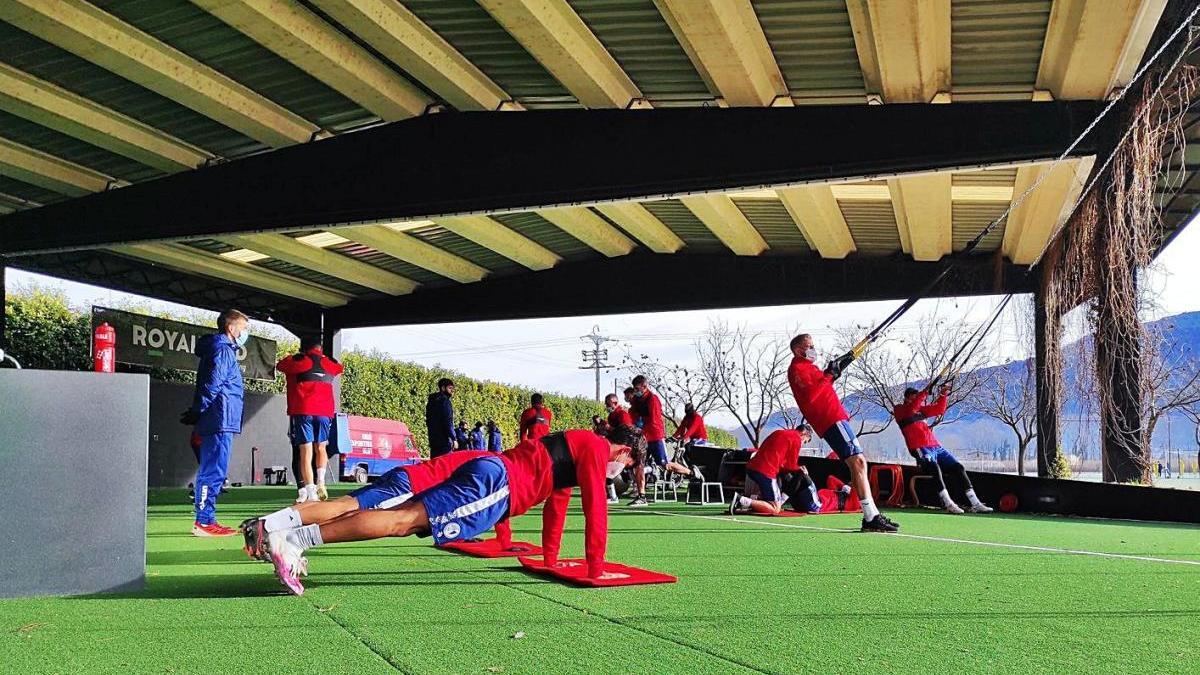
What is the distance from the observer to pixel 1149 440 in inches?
315

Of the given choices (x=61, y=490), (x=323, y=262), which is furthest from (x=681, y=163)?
(x=323, y=262)

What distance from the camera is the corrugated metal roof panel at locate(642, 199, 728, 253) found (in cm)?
1458

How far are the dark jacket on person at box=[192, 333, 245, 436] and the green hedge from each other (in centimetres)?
1116

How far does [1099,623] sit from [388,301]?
17.7m

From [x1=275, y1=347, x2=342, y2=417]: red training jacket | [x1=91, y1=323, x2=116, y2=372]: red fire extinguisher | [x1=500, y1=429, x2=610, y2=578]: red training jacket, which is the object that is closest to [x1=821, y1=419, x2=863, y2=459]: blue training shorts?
[x1=500, y1=429, x2=610, y2=578]: red training jacket

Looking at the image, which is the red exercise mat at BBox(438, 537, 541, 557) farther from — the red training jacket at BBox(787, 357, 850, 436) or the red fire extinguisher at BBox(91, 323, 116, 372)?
the red training jacket at BBox(787, 357, 850, 436)

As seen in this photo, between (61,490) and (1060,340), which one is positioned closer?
(61,490)

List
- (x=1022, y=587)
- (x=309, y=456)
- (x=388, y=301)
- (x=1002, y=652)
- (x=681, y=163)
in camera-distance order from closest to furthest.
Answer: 1. (x=1002, y=652)
2. (x=1022, y=587)
3. (x=681, y=163)
4. (x=309, y=456)
5. (x=388, y=301)

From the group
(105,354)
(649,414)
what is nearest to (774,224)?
(649,414)

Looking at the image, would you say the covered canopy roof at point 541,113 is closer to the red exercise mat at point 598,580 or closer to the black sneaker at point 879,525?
the black sneaker at point 879,525

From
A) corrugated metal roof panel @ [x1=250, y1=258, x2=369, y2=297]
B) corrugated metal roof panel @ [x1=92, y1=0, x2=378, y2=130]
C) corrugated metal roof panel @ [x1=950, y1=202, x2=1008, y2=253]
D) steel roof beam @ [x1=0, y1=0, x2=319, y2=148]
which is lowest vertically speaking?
corrugated metal roof panel @ [x1=250, y1=258, x2=369, y2=297]

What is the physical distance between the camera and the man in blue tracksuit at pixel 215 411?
8.01 meters

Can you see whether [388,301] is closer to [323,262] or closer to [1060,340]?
[323,262]

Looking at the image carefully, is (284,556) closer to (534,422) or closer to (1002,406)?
(534,422)
